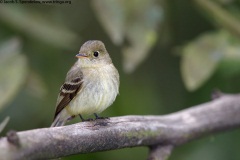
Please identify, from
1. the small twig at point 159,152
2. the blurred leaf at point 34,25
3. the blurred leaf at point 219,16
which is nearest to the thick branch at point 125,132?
the small twig at point 159,152

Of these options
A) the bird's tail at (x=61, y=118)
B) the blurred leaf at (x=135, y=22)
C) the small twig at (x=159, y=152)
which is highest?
the blurred leaf at (x=135, y=22)

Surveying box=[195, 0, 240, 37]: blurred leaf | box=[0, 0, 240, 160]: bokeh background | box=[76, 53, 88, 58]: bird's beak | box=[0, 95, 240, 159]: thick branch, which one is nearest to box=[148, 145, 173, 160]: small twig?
box=[0, 95, 240, 159]: thick branch

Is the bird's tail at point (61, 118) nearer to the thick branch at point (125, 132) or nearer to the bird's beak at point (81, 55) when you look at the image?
the bird's beak at point (81, 55)

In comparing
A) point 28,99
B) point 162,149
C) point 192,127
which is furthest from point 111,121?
point 28,99

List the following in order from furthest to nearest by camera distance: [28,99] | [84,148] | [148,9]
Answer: [28,99] < [148,9] < [84,148]

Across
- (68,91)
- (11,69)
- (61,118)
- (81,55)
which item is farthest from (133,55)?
(11,69)

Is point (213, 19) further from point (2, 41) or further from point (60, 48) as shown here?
point (2, 41)

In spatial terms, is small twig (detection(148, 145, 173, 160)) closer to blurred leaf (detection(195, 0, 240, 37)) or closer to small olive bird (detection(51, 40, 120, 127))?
small olive bird (detection(51, 40, 120, 127))

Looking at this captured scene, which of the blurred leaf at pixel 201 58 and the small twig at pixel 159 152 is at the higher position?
the blurred leaf at pixel 201 58
